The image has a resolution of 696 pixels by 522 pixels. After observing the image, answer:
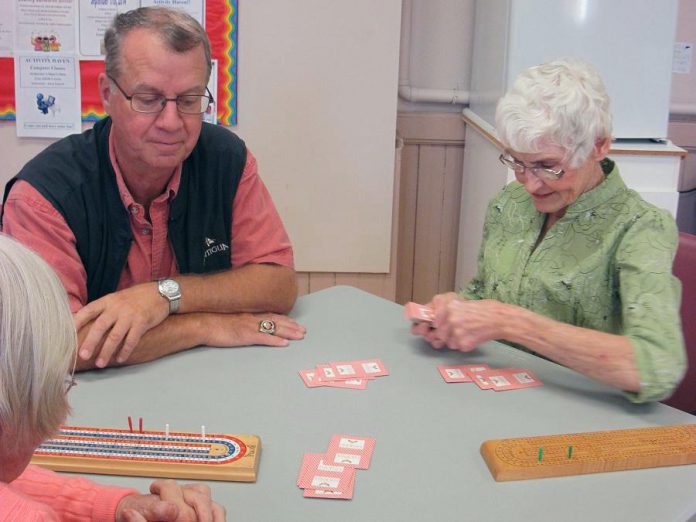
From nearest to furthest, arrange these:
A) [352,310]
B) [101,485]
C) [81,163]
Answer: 1. [101,485]
2. [81,163]
3. [352,310]

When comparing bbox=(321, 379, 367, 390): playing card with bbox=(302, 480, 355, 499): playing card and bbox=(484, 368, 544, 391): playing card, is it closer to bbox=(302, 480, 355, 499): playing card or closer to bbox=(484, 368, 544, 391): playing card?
bbox=(484, 368, 544, 391): playing card

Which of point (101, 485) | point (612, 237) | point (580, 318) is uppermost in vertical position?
point (612, 237)

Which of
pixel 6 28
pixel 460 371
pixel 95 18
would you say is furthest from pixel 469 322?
pixel 6 28

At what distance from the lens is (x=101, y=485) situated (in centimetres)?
133

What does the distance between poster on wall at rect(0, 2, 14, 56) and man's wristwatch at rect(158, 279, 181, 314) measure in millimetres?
1785

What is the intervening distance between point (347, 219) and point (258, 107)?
2.02ft

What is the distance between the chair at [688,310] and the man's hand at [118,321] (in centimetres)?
134

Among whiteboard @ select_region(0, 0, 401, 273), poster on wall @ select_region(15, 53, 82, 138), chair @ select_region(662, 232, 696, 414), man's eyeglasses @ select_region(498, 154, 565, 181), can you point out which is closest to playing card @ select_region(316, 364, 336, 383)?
man's eyeglasses @ select_region(498, 154, 565, 181)

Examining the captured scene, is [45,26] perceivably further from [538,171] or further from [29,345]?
[29,345]

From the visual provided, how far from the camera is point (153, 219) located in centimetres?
213

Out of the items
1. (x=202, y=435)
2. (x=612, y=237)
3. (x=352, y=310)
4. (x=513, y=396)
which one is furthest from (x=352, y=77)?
(x=202, y=435)

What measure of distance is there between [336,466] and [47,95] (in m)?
2.42

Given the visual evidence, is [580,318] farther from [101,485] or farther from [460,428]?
[101,485]

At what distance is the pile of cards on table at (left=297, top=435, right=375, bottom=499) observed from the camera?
135 centimetres
